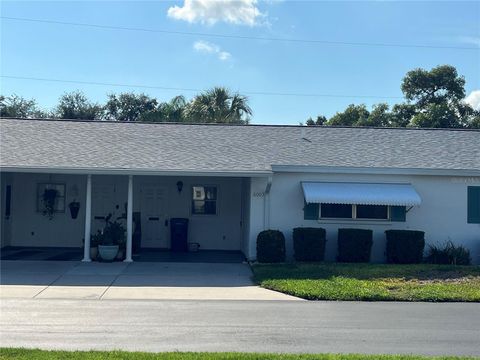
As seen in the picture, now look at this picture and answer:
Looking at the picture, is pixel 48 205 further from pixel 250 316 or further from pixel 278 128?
pixel 250 316

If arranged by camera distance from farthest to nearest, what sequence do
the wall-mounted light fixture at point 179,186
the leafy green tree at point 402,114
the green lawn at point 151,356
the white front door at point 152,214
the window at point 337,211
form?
the leafy green tree at point 402,114 → the white front door at point 152,214 → the wall-mounted light fixture at point 179,186 → the window at point 337,211 → the green lawn at point 151,356

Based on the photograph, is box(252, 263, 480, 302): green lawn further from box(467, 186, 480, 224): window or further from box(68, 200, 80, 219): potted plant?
box(68, 200, 80, 219): potted plant

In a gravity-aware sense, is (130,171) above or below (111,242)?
above

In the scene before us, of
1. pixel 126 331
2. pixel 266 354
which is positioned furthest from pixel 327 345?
pixel 126 331

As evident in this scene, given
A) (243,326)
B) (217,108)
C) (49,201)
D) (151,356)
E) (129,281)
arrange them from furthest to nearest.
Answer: (217,108) → (49,201) → (129,281) → (243,326) → (151,356)

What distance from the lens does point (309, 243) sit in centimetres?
1531

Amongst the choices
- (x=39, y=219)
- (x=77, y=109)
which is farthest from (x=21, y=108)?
(x=39, y=219)

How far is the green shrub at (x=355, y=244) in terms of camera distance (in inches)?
608

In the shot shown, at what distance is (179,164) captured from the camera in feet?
51.3

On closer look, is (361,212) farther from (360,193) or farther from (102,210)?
(102,210)

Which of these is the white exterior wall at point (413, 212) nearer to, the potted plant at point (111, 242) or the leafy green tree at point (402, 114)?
the potted plant at point (111, 242)

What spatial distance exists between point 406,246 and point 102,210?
982cm

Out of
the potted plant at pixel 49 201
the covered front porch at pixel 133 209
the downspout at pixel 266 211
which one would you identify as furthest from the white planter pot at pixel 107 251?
the downspout at pixel 266 211

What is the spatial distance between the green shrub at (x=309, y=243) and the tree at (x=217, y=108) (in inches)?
718
